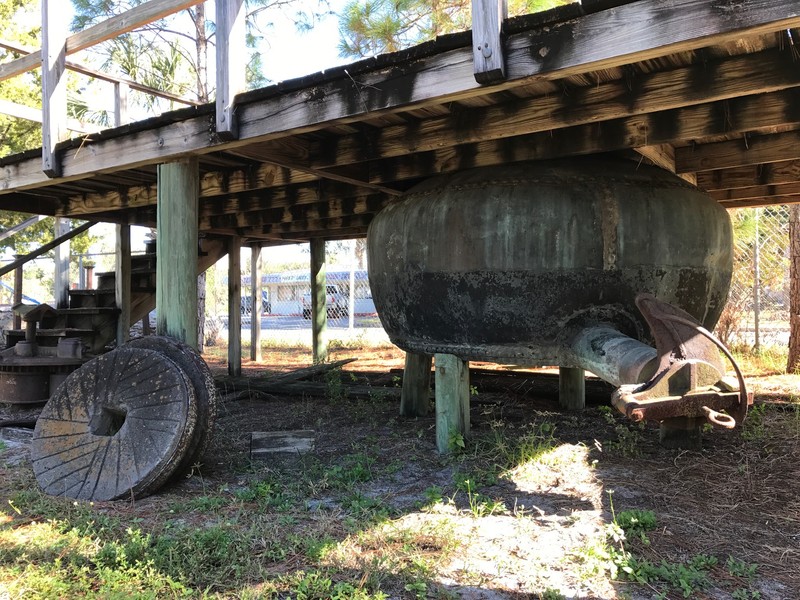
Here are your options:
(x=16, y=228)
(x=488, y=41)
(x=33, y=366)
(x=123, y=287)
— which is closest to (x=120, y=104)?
(x=123, y=287)

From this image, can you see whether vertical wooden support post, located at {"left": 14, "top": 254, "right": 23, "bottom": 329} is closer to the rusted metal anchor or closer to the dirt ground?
the dirt ground

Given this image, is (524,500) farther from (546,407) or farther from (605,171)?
(546,407)

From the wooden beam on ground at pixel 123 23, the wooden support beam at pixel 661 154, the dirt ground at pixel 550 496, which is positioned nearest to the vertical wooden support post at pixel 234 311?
the dirt ground at pixel 550 496

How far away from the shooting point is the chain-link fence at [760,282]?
9648mm

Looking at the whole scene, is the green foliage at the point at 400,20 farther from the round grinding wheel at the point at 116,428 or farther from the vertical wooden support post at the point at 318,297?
the round grinding wheel at the point at 116,428

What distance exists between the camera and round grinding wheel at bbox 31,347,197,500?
3.73 m

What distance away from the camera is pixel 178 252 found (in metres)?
4.53

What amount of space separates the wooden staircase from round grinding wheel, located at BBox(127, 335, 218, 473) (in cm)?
276

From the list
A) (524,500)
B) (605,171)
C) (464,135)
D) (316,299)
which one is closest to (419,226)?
(464,135)

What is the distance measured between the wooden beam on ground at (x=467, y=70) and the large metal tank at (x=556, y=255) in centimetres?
104

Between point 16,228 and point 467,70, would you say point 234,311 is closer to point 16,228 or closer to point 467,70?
point 16,228

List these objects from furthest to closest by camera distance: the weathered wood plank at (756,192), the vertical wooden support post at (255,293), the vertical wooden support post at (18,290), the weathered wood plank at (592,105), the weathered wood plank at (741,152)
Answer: the vertical wooden support post at (255,293) < the vertical wooden support post at (18,290) < the weathered wood plank at (756,192) < the weathered wood plank at (741,152) < the weathered wood plank at (592,105)

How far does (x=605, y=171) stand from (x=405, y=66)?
1718mm

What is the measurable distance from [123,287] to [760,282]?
9977 mm
